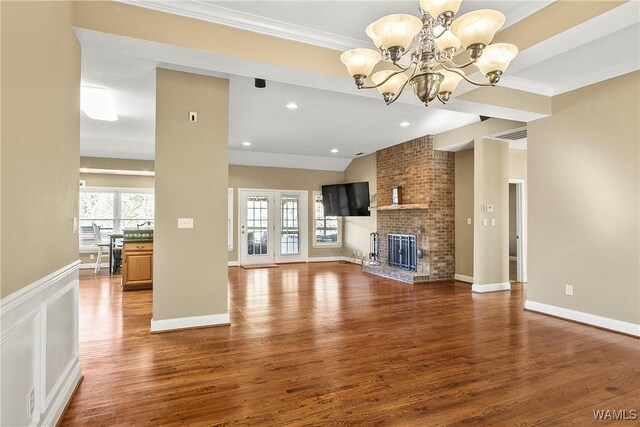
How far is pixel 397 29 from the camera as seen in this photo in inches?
79.7

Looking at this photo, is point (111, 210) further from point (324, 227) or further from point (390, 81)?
point (390, 81)

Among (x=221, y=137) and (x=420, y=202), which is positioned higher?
(x=221, y=137)

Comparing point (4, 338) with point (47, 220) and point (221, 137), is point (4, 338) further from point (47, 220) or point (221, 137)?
point (221, 137)

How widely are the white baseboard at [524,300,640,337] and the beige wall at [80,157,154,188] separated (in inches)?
340

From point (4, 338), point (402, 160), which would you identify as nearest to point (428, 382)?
point (4, 338)

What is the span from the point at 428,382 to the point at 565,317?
277 cm

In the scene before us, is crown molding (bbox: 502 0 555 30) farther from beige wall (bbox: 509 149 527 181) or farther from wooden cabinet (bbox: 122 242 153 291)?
wooden cabinet (bbox: 122 242 153 291)

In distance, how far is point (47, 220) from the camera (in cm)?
197

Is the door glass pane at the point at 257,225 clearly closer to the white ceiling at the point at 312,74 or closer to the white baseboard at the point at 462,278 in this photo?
the white ceiling at the point at 312,74

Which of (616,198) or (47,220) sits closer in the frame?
(47,220)

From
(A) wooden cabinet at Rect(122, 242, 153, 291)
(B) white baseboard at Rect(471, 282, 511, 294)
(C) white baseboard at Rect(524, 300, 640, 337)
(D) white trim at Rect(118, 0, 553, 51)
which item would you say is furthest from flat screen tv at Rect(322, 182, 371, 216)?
(D) white trim at Rect(118, 0, 553, 51)

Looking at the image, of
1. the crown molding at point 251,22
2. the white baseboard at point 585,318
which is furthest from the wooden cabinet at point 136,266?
the white baseboard at point 585,318

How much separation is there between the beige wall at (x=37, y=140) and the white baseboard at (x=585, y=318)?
17.1 feet

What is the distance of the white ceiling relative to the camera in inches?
104
